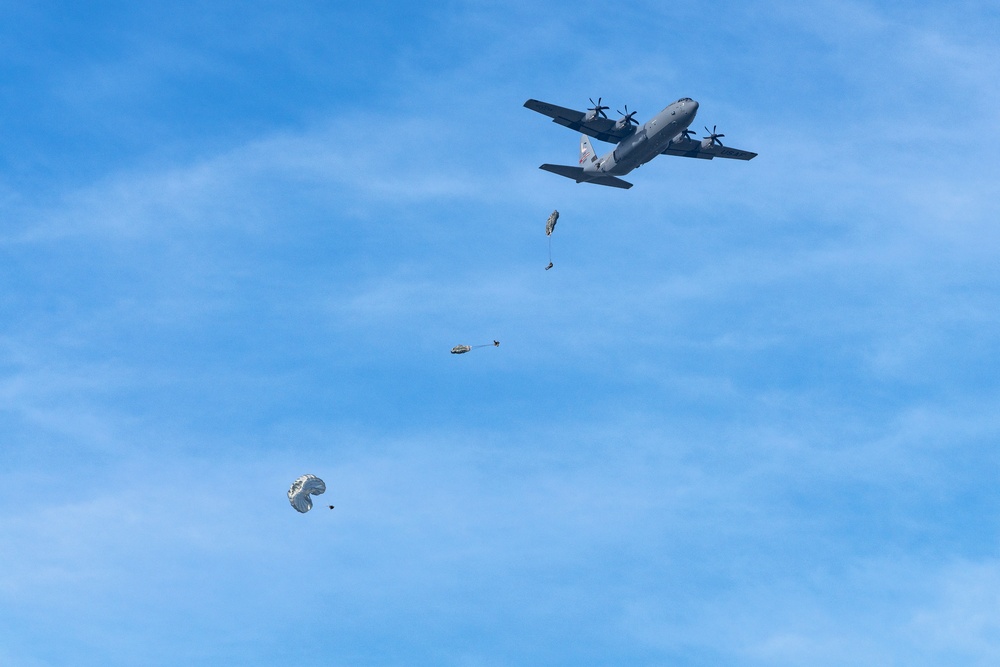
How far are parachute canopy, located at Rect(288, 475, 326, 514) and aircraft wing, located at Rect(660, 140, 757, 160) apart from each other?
7046 centimetres

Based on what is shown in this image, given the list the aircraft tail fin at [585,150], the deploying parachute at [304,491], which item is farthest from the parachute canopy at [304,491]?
the aircraft tail fin at [585,150]

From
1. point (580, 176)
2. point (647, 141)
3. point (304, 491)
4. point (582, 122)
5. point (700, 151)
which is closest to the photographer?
point (304, 491)

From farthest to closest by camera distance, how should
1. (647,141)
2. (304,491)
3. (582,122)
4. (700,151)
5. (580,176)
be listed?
(700,151) → (580,176) → (582,122) → (647,141) → (304,491)

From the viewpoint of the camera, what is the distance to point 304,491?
109 metres

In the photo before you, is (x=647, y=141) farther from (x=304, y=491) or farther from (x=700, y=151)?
(x=304, y=491)

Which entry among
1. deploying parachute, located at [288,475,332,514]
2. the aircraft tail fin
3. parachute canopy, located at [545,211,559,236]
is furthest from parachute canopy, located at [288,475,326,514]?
the aircraft tail fin

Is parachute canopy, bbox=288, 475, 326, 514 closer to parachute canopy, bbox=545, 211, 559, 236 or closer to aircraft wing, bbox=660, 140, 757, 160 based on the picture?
parachute canopy, bbox=545, 211, 559, 236

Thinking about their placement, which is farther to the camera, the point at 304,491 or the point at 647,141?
the point at 647,141

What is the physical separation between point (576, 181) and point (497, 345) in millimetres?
42149

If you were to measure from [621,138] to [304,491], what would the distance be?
6134 cm

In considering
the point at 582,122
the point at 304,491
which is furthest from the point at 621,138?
the point at 304,491

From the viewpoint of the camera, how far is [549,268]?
127438mm

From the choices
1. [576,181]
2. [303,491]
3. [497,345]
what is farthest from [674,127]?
[303,491]

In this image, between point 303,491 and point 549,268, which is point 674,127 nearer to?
point 549,268
